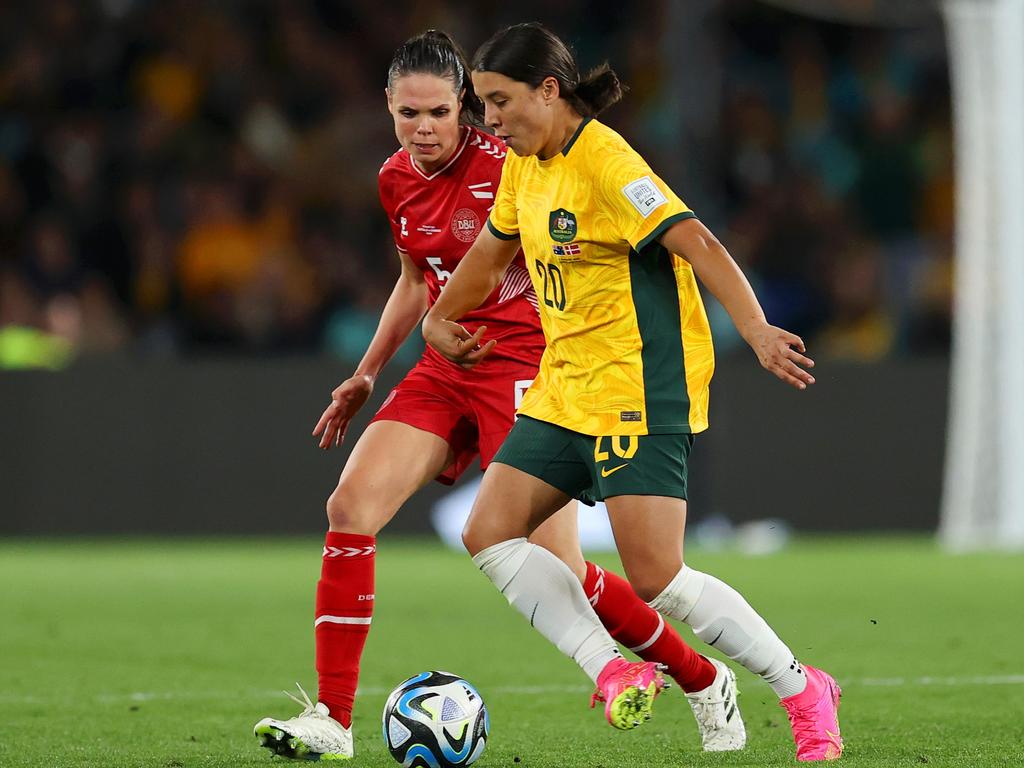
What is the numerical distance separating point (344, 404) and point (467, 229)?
0.65m

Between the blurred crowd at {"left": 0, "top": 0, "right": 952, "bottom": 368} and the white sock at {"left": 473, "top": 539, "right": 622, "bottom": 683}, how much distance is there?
8.53m

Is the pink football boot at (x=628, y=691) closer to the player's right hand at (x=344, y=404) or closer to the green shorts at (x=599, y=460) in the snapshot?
the green shorts at (x=599, y=460)

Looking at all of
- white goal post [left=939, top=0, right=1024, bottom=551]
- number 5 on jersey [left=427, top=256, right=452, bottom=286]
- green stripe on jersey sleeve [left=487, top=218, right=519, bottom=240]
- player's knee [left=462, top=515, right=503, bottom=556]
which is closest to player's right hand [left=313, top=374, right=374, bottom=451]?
number 5 on jersey [left=427, top=256, right=452, bottom=286]

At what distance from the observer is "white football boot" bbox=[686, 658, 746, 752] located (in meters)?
5.00

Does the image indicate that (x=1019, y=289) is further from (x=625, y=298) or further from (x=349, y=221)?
(x=625, y=298)

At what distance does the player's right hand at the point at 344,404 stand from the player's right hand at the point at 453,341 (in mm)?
430

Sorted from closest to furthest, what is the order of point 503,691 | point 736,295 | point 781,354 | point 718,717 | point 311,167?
point 781,354 → point 736,295 → point 718,717 → point 503,691 → point 311,167

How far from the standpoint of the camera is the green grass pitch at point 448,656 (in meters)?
5.01

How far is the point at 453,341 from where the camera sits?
17.0 feet

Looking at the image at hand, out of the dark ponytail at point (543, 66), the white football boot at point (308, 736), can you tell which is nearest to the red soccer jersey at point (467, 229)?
the dark ponytail at point (543, 66)

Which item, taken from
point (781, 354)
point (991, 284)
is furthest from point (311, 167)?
point (781, 354)

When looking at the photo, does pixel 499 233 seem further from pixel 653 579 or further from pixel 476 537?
pixel 653 579

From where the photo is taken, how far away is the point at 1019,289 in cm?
1272

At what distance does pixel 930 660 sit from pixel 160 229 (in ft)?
27.7
